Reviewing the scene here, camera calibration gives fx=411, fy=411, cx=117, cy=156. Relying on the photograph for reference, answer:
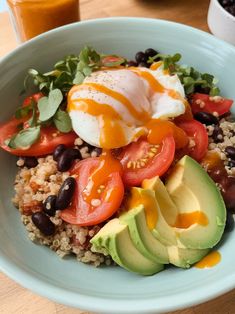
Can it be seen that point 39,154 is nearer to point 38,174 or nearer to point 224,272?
point 38,174

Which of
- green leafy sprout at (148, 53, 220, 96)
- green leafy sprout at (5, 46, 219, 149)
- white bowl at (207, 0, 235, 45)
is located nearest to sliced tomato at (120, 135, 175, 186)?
green leafy sprout at (5, 46, 219, 149)

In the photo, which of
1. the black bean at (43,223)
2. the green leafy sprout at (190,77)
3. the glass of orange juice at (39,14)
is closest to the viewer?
the black bean at (43,223)

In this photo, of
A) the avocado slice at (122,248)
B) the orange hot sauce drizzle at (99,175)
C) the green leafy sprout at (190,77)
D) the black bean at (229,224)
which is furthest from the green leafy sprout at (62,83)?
the black bean at (229,224)

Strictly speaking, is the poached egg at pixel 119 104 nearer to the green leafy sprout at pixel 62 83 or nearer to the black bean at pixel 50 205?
the green leafy sprout at pixel 62 83

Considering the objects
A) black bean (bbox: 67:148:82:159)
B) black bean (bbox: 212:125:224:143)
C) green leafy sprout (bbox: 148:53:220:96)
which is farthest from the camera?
green leafy sprout (bbox: 148:53:220:96)

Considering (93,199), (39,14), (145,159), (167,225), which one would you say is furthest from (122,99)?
(39,14)

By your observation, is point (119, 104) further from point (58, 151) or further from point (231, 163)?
point (231, 163)

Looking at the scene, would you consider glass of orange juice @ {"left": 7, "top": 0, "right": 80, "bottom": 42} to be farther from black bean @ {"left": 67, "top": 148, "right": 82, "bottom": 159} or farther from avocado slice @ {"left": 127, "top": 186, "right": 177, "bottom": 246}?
avocado slice @ {"left": 127, "top": 186, "right": 177, "bottom": 246}
